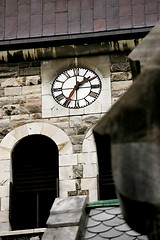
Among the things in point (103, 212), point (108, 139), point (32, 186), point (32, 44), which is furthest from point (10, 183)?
point (108, 139)

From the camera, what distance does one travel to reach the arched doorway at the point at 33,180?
19.6m

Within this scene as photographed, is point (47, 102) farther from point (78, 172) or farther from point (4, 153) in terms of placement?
point (78, 172)

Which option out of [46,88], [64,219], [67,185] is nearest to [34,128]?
[46,88]

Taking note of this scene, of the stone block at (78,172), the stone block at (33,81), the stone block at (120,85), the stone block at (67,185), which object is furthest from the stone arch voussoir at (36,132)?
the stone block at (120,85)

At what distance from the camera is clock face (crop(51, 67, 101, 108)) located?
20.5 m

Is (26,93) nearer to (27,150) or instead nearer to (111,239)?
(27,150)

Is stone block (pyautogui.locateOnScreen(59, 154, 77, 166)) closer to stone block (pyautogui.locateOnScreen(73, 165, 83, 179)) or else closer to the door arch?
the door arch

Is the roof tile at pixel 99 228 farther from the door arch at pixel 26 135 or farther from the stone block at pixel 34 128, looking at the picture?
the stone block at pixel 34 128

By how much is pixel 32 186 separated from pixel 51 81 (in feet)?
8.90

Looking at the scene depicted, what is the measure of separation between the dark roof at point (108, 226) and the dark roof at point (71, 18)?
37.5ft

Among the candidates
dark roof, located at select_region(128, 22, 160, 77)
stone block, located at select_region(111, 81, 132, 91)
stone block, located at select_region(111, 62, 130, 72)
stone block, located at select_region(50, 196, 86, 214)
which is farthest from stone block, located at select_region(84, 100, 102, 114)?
dark roof, located at select_region(128, 22, 160, 77)

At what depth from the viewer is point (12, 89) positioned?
20875mm

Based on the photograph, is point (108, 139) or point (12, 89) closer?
point (108, 139)

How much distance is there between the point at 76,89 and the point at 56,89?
506 mm
